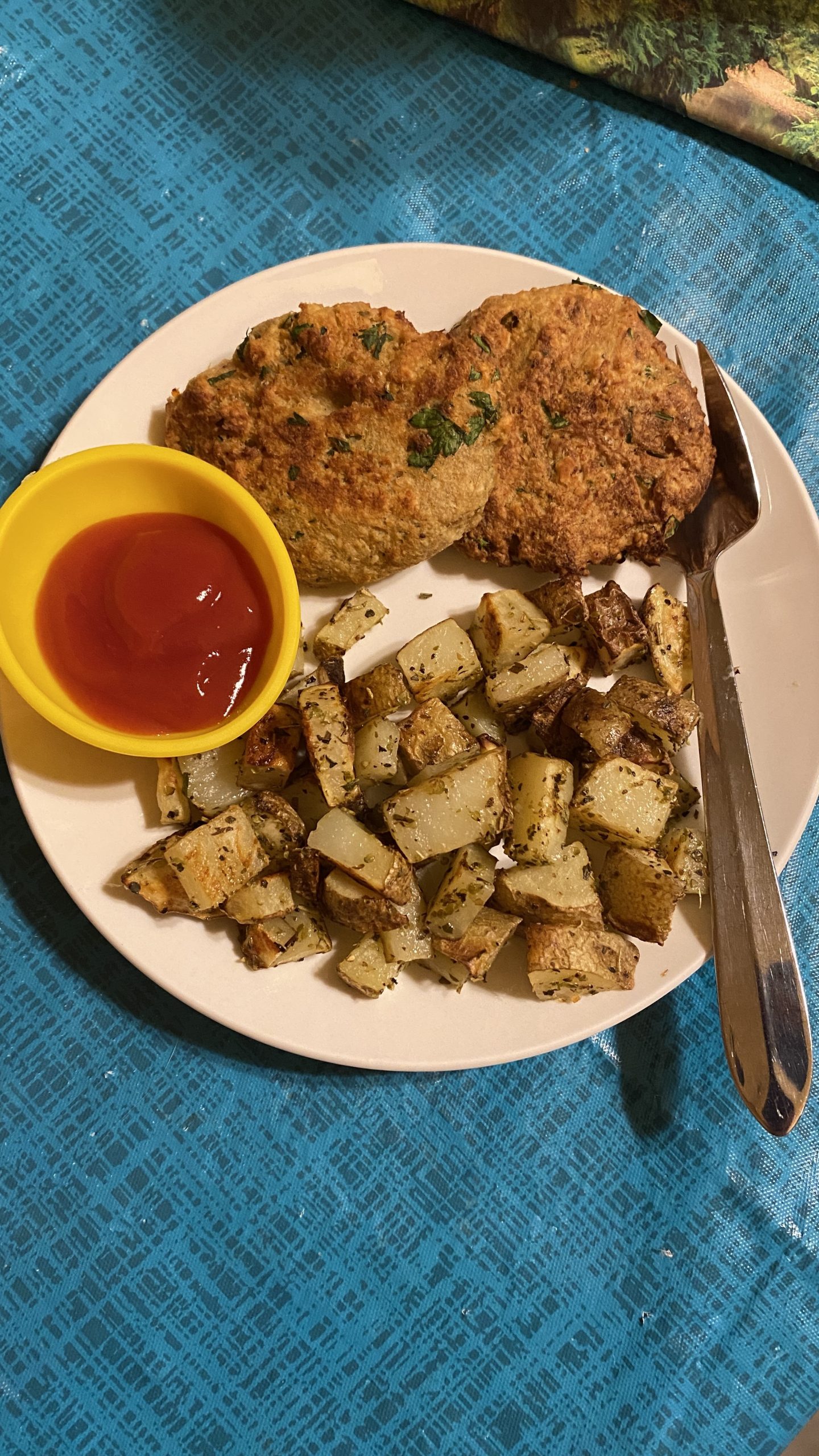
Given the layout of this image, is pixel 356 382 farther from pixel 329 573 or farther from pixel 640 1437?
pixel 640 1437

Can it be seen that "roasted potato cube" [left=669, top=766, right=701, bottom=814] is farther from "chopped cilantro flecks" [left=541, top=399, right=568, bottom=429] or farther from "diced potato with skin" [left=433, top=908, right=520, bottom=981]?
"chopped cilantro flecks" [left=541, top=399, right=568, bottom=429]

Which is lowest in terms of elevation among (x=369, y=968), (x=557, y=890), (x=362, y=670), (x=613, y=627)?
(x=557, y=890)

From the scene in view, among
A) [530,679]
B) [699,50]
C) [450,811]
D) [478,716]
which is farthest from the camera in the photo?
[699,50]

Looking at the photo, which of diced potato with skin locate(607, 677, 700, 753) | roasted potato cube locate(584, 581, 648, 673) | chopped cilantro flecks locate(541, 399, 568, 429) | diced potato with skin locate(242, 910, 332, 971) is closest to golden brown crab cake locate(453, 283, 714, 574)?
chopped cilantro flecks locate(541, 399, 568, 429)

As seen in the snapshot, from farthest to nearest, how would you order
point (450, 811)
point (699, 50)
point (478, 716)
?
point (699, 50), point (478, 716), point (450, 811)

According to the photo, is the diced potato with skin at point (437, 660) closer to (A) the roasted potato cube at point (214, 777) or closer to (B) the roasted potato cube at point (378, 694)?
(B) the roasted potato cube at point (378, 694)

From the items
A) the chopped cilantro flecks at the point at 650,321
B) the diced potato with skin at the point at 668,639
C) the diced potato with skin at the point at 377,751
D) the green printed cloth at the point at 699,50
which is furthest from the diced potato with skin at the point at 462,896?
the green printed cloth at the point at 699,50

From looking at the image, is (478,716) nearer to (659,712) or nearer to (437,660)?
(437,660)

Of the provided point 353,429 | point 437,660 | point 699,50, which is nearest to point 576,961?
point 437,660

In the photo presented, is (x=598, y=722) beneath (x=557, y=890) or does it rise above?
above
